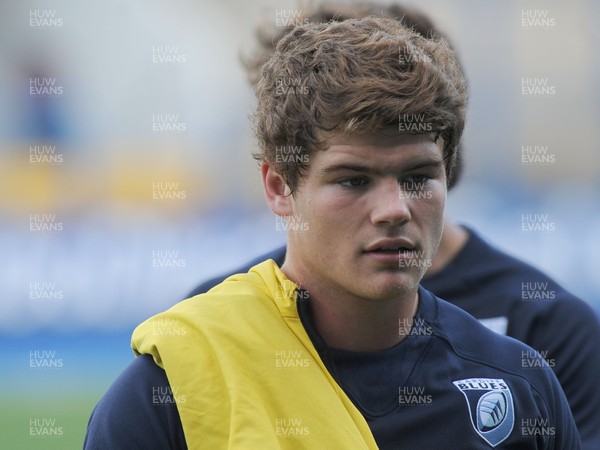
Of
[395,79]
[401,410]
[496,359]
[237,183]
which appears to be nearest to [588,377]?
[496,359]

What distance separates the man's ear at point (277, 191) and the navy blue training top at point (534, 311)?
1.01 meters

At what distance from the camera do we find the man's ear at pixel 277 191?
6.16ft

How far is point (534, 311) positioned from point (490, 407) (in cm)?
123

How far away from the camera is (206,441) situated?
1636mm

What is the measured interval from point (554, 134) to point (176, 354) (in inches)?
113

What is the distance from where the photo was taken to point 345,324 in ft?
5.95

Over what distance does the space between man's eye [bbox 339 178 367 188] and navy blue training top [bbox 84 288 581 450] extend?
9.5 inches

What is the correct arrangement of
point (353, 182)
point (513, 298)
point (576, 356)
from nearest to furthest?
point (353, 182) < point (576, 356) < point (513, 298)

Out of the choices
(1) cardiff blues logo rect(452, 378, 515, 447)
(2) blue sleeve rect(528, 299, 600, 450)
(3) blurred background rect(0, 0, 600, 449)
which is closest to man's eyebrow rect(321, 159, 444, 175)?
(1) cardiff blues logo rect(452, 378, 515, 447)

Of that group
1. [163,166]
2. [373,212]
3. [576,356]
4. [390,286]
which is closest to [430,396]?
[390,286]

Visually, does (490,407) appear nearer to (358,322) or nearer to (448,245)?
(358,322)

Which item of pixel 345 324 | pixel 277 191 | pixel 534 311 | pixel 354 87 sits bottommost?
pixel 534 311

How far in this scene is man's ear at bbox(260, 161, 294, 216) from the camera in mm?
1879

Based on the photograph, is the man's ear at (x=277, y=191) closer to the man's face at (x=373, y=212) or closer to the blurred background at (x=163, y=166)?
the man's face at (x=373, y=212)
